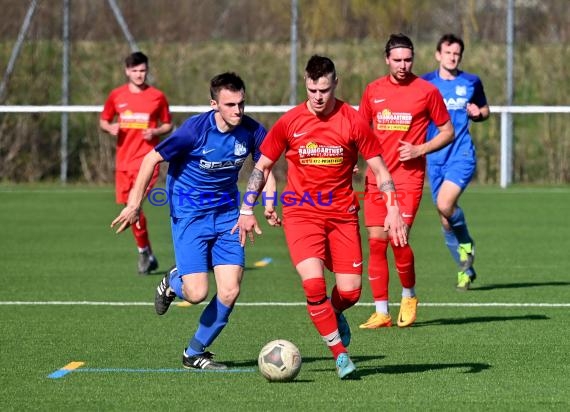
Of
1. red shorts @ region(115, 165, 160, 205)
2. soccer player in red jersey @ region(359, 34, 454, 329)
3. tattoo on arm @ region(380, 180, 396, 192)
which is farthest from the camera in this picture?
red shorts @ region(115, 165, 160, 205)

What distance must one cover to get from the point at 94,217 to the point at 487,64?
29.8 ft

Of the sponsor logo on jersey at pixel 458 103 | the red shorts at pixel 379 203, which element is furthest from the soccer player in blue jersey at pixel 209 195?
the sponsor logo on jersey at pixel 458 103

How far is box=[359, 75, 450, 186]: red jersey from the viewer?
10.1 meters

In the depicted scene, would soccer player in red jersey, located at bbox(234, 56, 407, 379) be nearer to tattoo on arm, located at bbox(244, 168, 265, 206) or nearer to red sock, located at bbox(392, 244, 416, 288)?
tattoo on arm, located at bbox(244, 168, 265, 206)

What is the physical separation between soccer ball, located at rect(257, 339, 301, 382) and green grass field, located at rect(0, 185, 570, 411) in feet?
0.22

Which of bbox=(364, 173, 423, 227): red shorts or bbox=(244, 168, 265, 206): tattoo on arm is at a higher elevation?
bbox=(244, 168, 265, 206): tattoo on arm

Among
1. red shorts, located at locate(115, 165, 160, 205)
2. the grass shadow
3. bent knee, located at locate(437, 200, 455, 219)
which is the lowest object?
the grass shadow

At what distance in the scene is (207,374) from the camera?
26.4 feet

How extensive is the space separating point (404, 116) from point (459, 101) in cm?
227

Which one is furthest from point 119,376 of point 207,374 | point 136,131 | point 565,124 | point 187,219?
point 565,124

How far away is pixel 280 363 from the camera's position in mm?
7637

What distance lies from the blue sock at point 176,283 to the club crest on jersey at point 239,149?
990 millimetres

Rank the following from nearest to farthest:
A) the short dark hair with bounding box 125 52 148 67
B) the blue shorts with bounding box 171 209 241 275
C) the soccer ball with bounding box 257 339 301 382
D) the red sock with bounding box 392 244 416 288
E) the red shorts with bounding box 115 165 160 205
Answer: the soccer ball with bounding box 257 339 301 382 → the blue shorts with bounding box 171 209 241 275 → the red sock with bounding box 392 244 416 288 → the short dark hair with bounding box 125 52 148 67 → the red shorts with bounding box 115 165 160 205

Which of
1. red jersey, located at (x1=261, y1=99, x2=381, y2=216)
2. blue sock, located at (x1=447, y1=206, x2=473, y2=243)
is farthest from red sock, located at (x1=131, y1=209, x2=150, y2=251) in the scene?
red jersey, located at (x1=261, y1=99, x2=381, y2=216)
